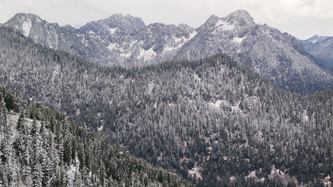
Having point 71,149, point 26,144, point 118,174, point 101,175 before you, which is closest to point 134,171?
point 118,174

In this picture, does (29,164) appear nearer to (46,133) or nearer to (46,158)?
(46,158)

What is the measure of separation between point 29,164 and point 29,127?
1930 cm

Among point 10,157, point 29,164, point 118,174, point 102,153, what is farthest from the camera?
point 102,153

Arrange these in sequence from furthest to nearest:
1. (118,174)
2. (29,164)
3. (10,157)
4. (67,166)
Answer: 1. (118,174)
2. (67,166)
3. (29,164)
4. (10,157)

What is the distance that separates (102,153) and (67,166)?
3886cm

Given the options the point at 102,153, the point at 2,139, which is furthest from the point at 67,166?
the point at 102,153

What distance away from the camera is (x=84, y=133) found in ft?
536

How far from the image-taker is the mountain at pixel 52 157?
10450 centimetres

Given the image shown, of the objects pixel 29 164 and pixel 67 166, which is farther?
pixel 67 166

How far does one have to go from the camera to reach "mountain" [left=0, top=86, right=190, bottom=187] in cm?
10450

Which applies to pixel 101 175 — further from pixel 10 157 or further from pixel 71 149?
pixel 10 157

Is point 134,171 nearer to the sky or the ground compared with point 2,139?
nearer to the ground

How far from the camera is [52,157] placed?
11719 centimetres

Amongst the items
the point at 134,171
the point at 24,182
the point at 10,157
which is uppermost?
the point at 10,157
